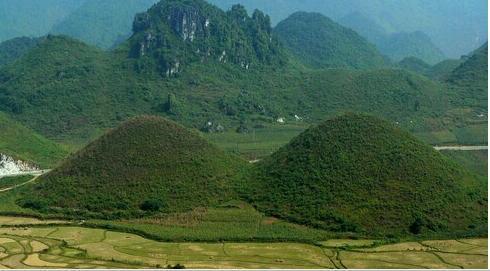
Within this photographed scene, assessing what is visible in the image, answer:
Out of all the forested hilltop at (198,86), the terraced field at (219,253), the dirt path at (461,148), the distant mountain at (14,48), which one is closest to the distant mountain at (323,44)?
the forested hilltop at (198,86)

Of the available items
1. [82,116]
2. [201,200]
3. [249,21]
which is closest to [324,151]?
[201,200]

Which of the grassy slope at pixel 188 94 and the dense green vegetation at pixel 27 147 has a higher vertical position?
the grassy slope at pixel 188 94

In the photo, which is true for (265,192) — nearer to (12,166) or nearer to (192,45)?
(12,166)

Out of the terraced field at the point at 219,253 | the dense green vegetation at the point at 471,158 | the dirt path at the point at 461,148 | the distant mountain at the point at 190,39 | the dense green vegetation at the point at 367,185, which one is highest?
the distant mountain at the point at 190,39

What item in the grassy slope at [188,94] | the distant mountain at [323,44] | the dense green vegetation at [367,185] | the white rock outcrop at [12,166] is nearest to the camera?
the dense green vegetation at [367,185]

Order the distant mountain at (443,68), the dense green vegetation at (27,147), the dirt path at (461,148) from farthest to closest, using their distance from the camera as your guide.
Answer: the distant mountain at (443,68) < the dirt path at (461,148) < the dense green vegetation at (27,147)

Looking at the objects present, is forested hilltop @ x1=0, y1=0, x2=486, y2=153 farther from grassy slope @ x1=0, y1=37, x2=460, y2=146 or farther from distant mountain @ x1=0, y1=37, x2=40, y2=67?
→ distant mountain @ x1=0, y1=37, x2=40, y2=67

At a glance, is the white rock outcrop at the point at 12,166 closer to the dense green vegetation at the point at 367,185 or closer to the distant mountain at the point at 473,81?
the dense green vegetation at the point at 367,185
